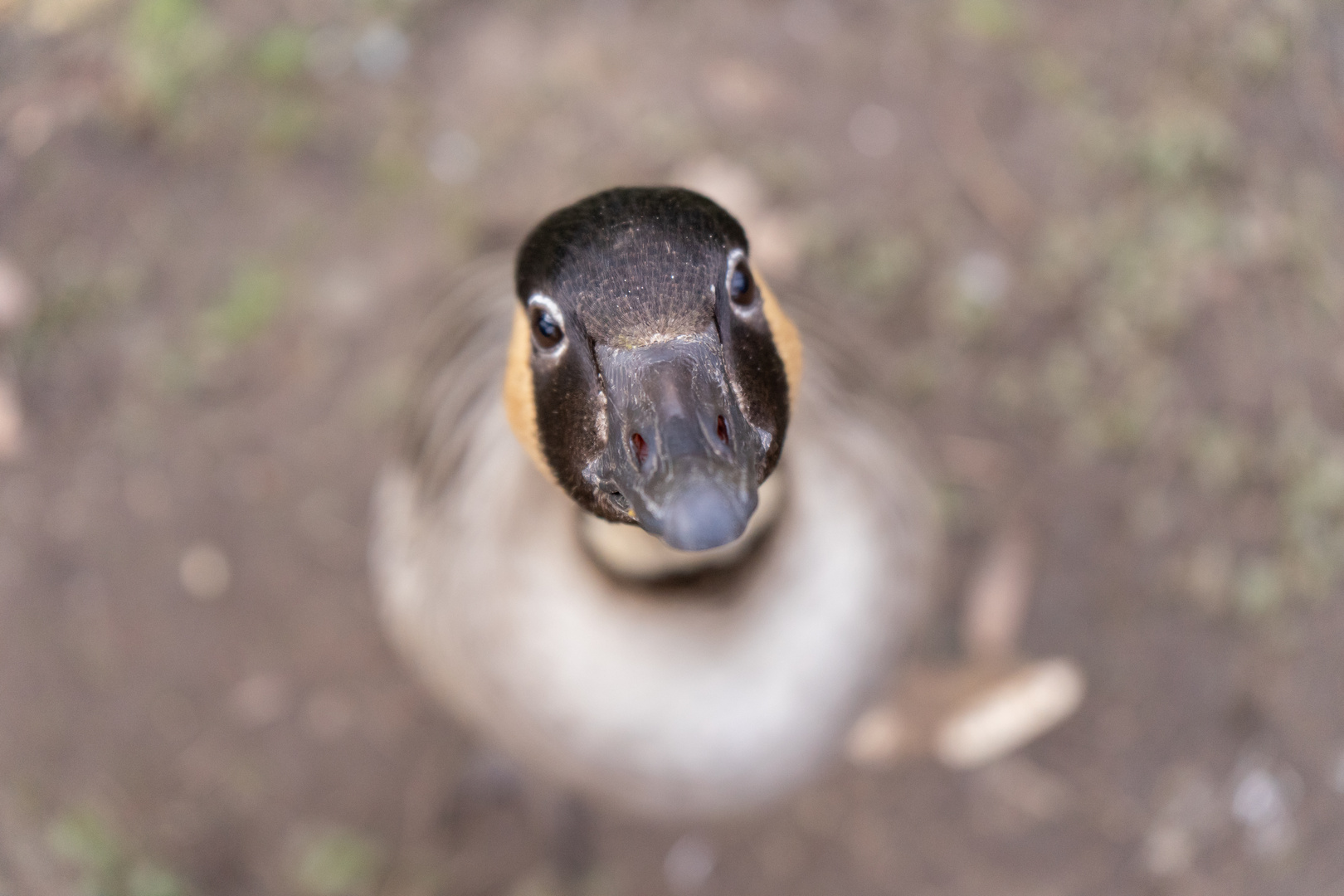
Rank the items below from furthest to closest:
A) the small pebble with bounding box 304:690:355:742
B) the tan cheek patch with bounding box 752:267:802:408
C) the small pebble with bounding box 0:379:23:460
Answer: the small pebble with bounding box 0:379:23:460 → the small pebble with bounding box 304:690:355:742 → the tan cheek patch with bounding box 752:267:802:408

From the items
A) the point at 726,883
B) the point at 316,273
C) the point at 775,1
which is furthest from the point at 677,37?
the point at 726,883

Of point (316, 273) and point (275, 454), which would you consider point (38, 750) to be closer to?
point (275, 454)

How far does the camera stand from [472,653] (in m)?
1.84

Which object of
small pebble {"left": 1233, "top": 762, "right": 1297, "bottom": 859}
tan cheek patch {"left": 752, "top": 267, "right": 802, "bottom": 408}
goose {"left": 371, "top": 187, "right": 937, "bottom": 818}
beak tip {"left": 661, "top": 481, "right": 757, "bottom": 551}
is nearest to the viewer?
beak tip {"left": 661, "top": 481, "right": 757, "bottom": 551}

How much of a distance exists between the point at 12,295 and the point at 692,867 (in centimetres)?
288

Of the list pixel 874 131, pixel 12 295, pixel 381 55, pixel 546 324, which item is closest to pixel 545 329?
pixel 546 324

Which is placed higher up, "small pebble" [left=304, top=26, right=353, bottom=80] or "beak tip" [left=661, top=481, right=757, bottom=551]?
"small pebble" [left=304, top=26, right=353, bottom=80]

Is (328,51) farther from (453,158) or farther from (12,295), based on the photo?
(12,295)

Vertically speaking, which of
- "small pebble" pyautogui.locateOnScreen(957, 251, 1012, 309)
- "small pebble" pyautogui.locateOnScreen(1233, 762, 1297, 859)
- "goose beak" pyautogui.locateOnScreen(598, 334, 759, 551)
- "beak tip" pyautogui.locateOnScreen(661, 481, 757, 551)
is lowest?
"small pebble" pyautogui.locateOnScreen(1233, 762, 1297, 859)

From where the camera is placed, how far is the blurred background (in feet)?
8.91

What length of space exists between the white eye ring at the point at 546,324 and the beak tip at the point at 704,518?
304 millimetres

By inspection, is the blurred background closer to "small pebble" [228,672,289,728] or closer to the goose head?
"small pebble" [228,672,289,728]

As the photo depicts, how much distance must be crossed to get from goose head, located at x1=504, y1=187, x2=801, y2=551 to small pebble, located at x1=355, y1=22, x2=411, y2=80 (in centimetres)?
233

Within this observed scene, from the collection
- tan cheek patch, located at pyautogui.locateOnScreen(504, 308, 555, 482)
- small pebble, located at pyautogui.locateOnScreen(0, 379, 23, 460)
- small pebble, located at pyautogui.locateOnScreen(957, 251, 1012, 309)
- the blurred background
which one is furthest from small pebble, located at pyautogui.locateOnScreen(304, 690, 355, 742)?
small pebble, located at pyautogui.locateOnScreen(957, 251, 1012, 309)
